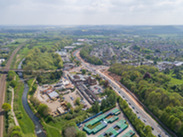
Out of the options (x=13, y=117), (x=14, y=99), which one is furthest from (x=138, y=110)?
(x=14, y=99)

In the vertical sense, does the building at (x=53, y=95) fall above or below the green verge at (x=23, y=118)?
above

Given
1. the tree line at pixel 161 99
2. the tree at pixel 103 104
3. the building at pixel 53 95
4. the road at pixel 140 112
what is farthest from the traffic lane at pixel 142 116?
the building at pixel 53 95

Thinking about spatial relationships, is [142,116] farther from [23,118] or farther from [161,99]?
[23,118]

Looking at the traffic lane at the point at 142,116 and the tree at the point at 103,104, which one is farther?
the tree at the point at 103,104

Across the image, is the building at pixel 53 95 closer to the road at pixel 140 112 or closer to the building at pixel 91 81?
the building at pixel 91 81

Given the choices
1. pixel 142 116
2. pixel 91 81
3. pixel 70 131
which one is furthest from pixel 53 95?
pixel 142 116

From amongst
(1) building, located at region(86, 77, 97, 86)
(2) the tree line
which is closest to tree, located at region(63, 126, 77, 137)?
(2) the tree line

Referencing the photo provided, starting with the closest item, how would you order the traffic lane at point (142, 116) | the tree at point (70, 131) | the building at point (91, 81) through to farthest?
the tree at point (70, 131)
the traffic lane at point (142, 116)
the building at point (91, 81)

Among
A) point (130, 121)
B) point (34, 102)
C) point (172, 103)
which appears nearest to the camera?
point (130, 121)

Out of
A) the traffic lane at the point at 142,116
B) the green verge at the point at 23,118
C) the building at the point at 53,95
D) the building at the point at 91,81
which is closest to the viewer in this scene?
the green verge at the point at 23,118

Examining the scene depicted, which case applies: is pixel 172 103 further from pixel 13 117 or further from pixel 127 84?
pixel 13 117

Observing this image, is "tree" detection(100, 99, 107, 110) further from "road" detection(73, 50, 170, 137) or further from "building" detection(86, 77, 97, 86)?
"building" detection(86, 77, 97, 86)
